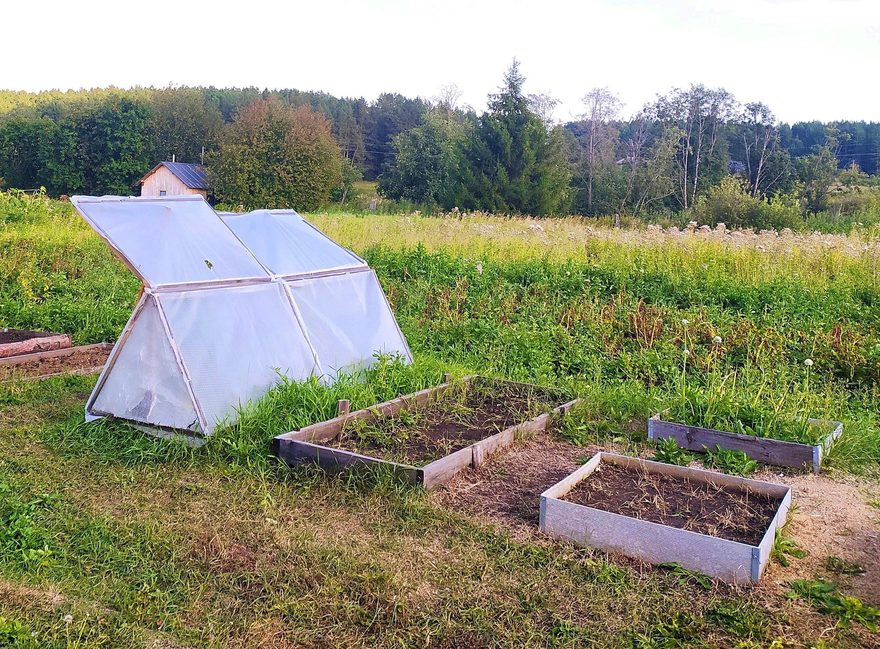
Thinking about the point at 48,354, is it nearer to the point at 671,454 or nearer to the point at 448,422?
the point at 448,422

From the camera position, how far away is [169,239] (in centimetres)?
543

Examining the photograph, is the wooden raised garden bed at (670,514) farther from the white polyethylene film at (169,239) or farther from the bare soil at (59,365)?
the bare soil at (59,365)

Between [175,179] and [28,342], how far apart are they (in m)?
43.0

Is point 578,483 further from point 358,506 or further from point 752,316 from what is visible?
point 752,316

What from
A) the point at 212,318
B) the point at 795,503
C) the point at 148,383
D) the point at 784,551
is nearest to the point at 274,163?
the point at 212,318

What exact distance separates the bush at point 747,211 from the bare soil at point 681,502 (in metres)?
18.1

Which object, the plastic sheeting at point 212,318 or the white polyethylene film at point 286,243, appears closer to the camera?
the plastic sheeting at point 212,318

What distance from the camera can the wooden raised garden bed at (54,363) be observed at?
21.7 ft

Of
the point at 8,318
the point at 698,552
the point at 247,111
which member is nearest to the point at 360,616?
the point at 698,552

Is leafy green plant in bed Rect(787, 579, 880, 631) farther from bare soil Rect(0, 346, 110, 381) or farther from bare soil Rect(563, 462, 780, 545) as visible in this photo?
bare soil Rect(0, 346, 110, 381)

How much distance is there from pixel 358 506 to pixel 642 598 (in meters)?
1.59

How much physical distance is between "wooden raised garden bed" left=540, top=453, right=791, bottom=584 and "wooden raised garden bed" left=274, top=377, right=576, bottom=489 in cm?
74

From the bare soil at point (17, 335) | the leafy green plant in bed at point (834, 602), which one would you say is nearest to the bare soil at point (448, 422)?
the leafy green plant in bed at point (834, 602)

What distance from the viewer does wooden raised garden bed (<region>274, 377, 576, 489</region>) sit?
4.33 metres
